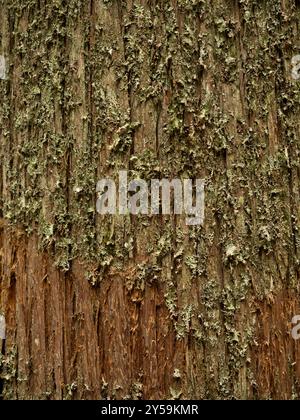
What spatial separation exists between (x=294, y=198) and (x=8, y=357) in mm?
1004

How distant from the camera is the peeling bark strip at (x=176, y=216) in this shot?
1512 mm

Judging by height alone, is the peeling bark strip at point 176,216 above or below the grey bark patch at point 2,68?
below

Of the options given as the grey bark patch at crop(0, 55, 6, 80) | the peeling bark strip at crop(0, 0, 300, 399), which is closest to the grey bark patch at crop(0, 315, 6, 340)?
the peeling bark strip at crop(0, 0, 300, 399)

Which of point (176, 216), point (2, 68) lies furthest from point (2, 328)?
point (2, 68)

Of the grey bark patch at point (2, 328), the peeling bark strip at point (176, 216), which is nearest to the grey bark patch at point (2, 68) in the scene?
the peeling bark strip at point (176, 216)

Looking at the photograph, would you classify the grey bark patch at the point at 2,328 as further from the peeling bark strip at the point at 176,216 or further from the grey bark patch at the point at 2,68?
the grey bark patch at the point at 2,68

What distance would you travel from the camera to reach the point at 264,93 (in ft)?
5.02

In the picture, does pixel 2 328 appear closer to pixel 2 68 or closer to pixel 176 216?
pixel 176 216

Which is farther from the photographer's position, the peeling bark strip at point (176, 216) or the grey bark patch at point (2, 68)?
the grey bark patch at point (2, 68)

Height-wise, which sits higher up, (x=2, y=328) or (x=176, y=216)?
(x=176, y=216)

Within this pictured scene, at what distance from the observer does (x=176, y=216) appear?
5.00ft

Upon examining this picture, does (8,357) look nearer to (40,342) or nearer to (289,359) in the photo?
(40,342)

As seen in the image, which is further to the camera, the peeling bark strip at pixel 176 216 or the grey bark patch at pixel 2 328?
the grey bark patch at pixel 2 328
